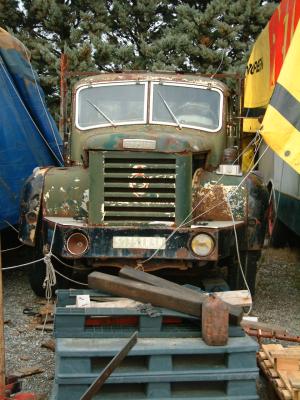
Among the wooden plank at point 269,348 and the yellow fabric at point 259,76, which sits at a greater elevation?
the yellow fabric at point 259,76

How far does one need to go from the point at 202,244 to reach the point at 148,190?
62 centimetres

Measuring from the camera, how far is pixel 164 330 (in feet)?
12.3

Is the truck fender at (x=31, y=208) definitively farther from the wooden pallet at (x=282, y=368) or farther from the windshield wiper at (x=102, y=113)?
the wooden pallet at (x=282, y=368)

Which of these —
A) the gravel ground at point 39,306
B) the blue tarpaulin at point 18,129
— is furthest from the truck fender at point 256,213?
the blue tarpaulin at point 18,129

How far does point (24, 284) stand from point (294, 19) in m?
4.42

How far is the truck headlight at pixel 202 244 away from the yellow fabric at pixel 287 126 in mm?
888

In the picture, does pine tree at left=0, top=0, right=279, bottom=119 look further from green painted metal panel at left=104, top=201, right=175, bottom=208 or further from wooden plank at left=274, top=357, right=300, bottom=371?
wooden plank at left=274, top=357, right=300, bottom=371

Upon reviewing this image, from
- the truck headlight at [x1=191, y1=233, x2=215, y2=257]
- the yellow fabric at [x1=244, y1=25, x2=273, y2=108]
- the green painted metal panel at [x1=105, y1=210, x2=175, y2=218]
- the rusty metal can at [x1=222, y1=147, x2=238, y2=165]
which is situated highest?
the yellow fabric at [x1=244, y1=25, x2=273, y2=108]

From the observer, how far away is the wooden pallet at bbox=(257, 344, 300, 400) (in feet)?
11.6

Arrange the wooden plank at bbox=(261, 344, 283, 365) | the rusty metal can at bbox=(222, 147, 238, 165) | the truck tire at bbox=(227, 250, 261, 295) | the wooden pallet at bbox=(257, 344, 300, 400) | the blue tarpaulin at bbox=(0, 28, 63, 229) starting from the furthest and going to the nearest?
1. the blue tarpaulin at bbox=(0, 28, 63, 229)
2. the rusty metal can at bbox=(222, 147, 238, 165)
3. the truck tire at bbox=(227, 250, 261, 295)
4. the wooden plank at bbox=(261, 344, 283, 365)
5. the wooden pallet at bbox=(257, 344, 300, 400)

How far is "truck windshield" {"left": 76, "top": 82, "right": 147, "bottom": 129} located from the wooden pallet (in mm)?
2956

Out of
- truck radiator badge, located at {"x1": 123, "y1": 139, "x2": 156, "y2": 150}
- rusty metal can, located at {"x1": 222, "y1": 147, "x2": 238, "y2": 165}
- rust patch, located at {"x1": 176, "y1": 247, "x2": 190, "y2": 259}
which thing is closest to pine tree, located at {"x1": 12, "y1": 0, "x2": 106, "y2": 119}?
rusty metal can, located at {"x1": 222, "y1": 147, "x2": 238, "y2": 165}

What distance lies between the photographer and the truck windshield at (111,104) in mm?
6418

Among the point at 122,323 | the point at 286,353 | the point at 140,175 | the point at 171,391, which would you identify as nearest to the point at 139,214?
the point at 140,175
